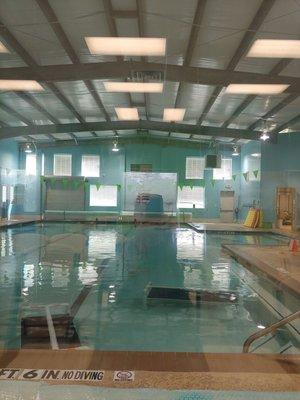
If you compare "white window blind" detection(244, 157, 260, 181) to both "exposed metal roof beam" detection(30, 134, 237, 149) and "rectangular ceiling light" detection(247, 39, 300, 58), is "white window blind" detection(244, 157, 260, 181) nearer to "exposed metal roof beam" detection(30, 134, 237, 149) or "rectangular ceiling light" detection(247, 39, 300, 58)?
"exposed metal roof beam" detection(30, 134, 237, 149)

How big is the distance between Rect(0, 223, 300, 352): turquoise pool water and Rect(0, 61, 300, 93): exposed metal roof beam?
10.1ft

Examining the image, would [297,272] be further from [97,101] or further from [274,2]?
[97,101]

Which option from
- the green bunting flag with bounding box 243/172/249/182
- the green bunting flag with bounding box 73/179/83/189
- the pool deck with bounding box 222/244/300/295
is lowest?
the pool deck with bounding box 222/244/300/295

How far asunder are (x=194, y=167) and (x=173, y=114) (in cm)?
163

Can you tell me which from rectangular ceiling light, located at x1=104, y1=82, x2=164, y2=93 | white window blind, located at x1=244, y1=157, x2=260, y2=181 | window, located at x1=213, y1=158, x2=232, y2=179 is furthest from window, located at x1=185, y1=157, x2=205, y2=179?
rectangular ceiling light, located at x1=104, y1=82, x2=164, y2=93

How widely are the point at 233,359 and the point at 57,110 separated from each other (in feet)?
23.3

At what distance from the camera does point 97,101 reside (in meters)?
9.20

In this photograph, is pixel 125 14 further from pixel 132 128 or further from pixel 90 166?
pixel 132 128

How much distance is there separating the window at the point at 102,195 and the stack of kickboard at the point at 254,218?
6499mm

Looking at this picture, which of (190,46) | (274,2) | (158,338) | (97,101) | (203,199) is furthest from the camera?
(203,199)

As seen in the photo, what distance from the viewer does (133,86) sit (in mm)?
7660

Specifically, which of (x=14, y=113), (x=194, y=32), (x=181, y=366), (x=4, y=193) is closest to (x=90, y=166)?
(x=14, y=113)

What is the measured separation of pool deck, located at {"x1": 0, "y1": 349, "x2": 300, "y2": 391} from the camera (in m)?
2.06

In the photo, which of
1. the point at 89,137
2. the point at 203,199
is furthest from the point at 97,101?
the point at 203,199
